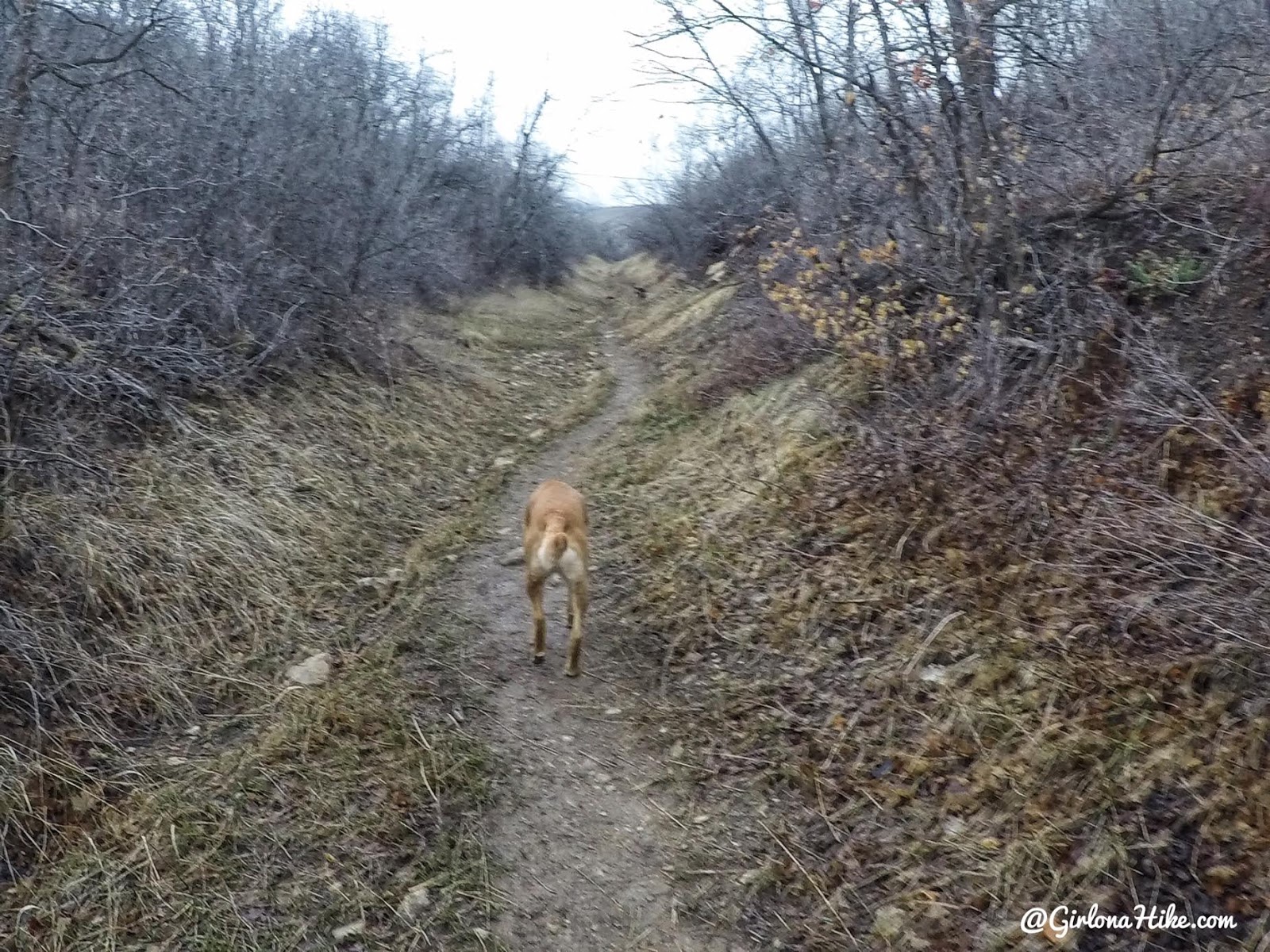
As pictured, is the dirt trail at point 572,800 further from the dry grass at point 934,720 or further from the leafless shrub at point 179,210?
the leafless shrub at point 179,210

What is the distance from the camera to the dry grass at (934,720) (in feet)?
11.5


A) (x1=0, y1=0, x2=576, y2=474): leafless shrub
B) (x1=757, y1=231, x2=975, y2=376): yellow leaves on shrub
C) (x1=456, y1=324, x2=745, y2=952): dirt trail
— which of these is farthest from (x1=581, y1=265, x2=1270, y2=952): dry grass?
(x1=0, y1=0, x2=576, y2=474): leafless shrub

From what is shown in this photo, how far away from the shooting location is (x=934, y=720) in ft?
14.9

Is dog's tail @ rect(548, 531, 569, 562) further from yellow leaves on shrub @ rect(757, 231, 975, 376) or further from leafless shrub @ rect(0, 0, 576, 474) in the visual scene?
leafless shrub @ rect(0, 0, 576, 474)

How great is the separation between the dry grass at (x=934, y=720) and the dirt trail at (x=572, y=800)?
22 centimetres

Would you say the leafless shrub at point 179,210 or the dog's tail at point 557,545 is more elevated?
the leafless shrub at point 179,210

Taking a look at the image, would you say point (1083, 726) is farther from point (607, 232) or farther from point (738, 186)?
point (607, 232)

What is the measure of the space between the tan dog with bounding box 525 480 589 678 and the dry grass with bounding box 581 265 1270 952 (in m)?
0.58

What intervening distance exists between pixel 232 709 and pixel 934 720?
409 centimetres

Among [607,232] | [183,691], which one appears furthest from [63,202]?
[607,232]

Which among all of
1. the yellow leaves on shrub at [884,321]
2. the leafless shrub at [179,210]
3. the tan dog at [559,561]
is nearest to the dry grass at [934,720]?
the tan dog at [559,561]

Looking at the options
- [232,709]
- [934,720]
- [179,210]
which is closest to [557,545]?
[232,709]

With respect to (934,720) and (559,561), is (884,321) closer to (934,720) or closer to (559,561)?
(559,561)

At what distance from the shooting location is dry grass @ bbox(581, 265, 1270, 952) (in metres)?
3.50
